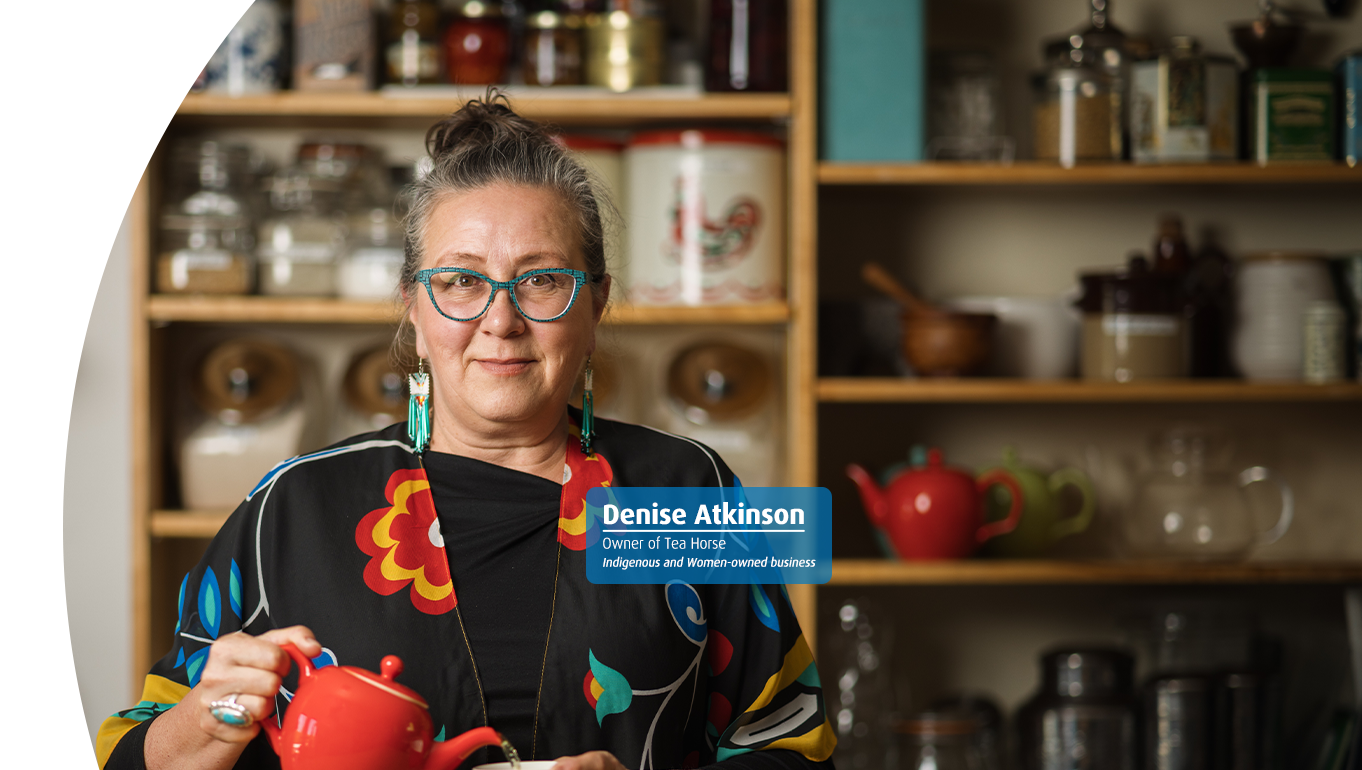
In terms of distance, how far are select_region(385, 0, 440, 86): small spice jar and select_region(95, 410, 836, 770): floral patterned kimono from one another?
0.74m

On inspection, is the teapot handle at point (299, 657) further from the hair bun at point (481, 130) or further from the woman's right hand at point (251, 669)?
the hair bun at point (481, 130)

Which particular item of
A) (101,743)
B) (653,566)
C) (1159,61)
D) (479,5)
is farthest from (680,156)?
(101,743)

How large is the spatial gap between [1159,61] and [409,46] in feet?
2.89

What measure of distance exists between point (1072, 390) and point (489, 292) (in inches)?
34.1

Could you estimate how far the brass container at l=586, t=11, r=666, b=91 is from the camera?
4.12ft

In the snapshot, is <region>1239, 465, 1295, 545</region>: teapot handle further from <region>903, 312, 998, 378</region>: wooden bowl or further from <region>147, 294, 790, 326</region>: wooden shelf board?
<region>147, 294, 790, 326</region>: wooden shelf board

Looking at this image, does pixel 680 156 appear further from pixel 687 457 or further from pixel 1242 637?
pixel 1242 637

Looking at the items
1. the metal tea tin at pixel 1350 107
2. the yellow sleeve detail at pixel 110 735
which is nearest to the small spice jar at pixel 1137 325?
the metal tea tin at pixel 1350 107

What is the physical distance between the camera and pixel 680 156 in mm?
1241

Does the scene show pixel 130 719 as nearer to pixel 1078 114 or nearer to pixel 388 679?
pixel 388 679

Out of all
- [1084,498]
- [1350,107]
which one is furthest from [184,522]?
[1350,107]

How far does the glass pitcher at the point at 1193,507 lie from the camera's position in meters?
1.28

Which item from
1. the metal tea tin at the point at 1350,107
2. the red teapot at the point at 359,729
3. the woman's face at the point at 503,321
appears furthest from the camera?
the metal tea tin at the point at 1350,107

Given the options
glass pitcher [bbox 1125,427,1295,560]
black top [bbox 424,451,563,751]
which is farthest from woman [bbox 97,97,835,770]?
glass pitcher [bbox 1125,427,1295,560]
